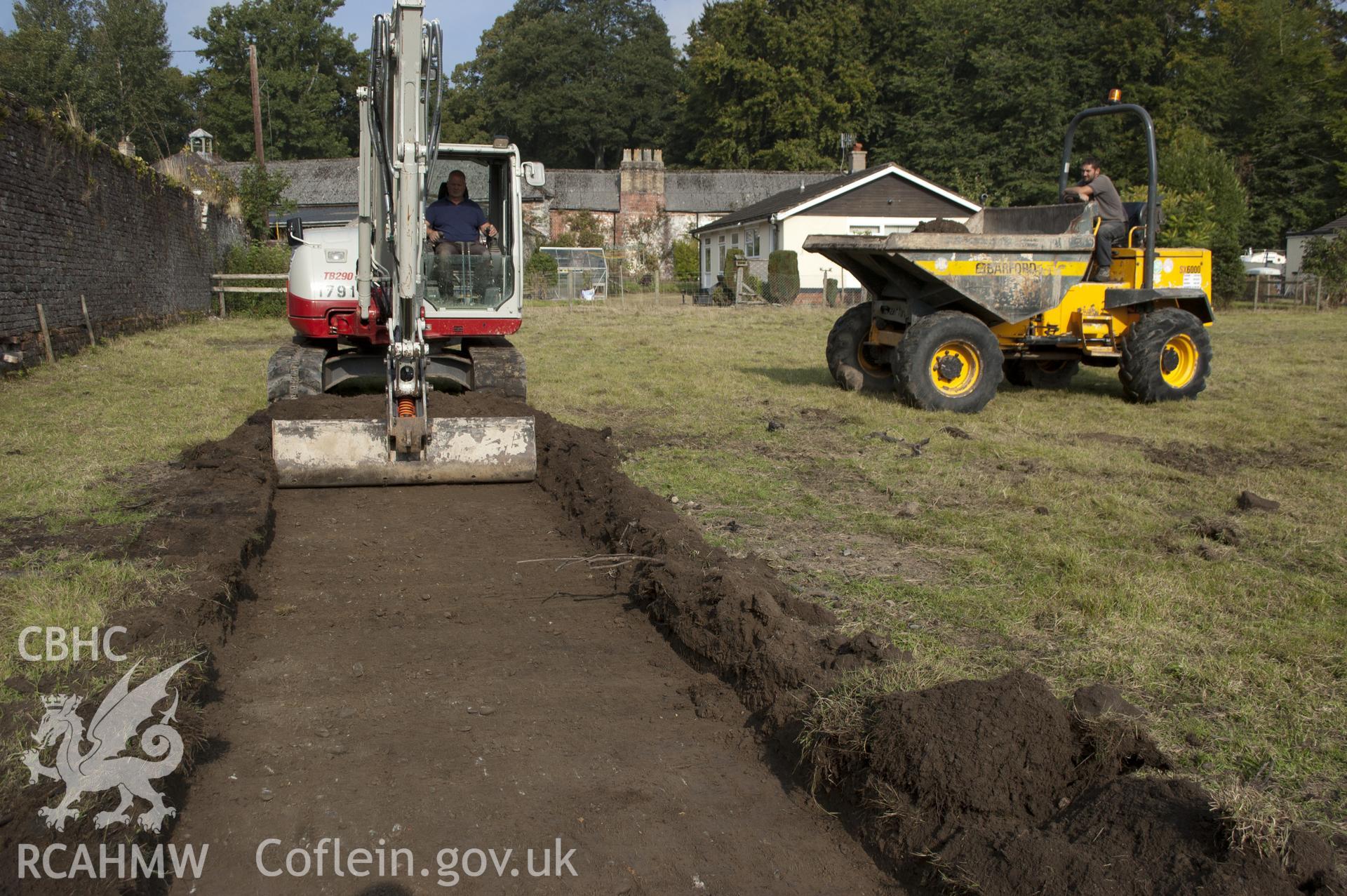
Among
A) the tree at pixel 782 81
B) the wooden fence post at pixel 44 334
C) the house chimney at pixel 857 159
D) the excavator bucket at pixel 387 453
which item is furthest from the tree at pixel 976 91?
the excavator bucket at pixel 387 453

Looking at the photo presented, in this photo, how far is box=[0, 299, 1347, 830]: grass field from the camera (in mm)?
4230

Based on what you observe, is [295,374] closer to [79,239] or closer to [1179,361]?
[1179,361]

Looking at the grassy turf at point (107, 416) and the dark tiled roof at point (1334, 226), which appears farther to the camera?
the dark tiled roof at point (1334, 226)

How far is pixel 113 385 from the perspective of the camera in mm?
13320

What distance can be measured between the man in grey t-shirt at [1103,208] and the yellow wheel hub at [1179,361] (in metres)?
1.17

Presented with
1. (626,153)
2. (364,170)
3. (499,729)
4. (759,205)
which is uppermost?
(626,153)

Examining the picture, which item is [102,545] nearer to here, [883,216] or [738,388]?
[738,388]

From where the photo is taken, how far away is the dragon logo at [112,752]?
324 cm

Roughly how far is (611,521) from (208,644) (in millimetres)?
2636

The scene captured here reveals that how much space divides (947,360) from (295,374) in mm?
6670

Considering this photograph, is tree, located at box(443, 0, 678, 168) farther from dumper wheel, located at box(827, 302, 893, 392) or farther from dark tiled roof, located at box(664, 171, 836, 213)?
dumper wheel, located at box(827, 302, 893, 392)

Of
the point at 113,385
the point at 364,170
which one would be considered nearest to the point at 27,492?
the point at 364,170

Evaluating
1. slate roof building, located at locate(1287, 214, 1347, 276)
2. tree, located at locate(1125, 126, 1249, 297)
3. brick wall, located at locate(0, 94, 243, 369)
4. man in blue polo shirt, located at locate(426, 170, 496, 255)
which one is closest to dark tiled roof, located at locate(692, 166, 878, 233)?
tree, located at locate(1125, 126, 1249, 297)

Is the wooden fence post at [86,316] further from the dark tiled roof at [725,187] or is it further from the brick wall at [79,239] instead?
the dark tiled roof at [725,187]
